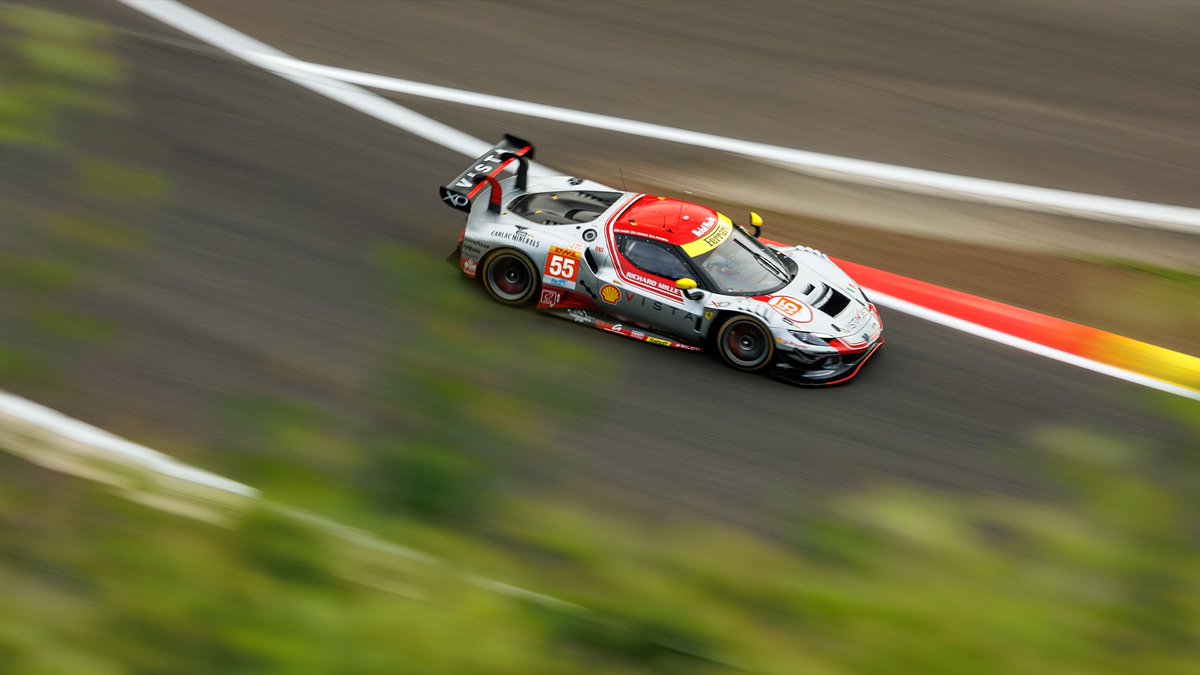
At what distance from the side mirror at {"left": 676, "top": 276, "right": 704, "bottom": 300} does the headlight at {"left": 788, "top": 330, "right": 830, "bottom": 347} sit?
0.80 metres

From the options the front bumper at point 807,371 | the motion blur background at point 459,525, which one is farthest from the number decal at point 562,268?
the motion blur background at point 459,525

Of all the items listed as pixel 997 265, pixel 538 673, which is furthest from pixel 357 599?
pixel 997 265

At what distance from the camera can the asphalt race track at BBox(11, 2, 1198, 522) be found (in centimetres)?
782

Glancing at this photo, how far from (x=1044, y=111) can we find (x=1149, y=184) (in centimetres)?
177

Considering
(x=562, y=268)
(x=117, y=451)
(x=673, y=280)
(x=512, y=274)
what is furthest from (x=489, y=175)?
(x=117, y=451)

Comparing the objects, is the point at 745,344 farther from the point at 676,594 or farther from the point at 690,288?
the point at 676,594

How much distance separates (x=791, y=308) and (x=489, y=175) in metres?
2.95

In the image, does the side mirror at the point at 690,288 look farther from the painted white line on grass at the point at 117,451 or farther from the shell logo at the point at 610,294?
the painted white line on grass at the point at 117,451

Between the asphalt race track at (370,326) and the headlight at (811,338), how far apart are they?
1.28 ft

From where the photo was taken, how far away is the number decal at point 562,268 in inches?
381

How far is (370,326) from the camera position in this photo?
525 centimetres

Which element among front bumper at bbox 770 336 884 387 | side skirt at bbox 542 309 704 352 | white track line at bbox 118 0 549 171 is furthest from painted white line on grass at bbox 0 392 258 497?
white track line at bbox 118 0 549 171

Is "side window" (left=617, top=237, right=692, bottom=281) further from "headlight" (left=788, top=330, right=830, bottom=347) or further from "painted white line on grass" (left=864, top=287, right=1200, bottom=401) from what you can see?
"painted white line on grass" (left=864, top=287, right=1200, bottom=401)

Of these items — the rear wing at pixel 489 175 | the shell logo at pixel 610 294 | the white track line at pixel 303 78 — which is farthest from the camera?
the white track line at pixel 303 78
